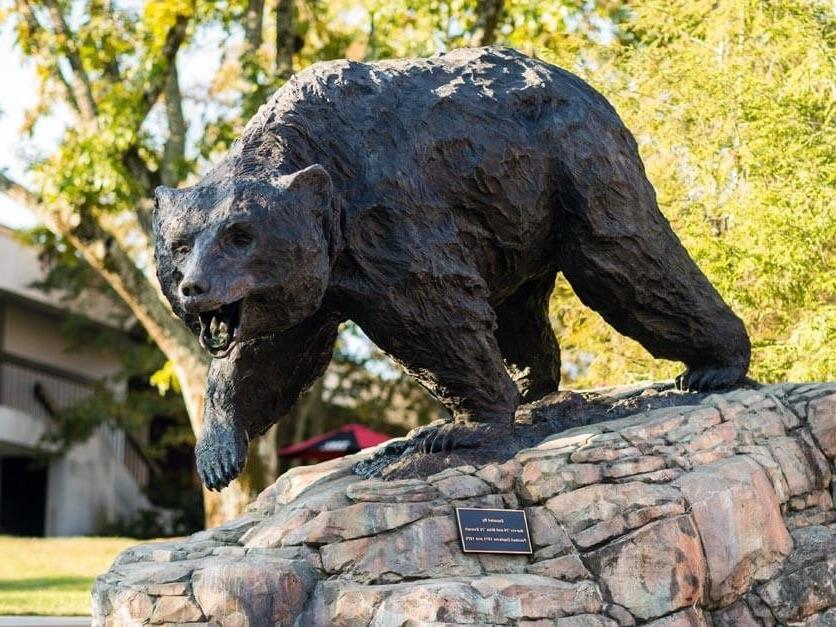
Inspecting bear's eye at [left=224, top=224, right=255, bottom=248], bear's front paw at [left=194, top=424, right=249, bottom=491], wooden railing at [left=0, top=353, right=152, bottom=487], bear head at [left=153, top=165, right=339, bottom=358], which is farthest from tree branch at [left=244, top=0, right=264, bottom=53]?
wooden railing at [left=0, top=353, right=152, bottom=487]

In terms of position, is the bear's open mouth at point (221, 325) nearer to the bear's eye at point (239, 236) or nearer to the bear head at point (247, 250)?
the bear head at point (247, 250)

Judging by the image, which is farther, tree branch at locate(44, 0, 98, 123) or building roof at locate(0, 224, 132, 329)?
building roof at locate(0, 224, 132, 329)

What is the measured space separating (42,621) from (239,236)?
5741 millimetres

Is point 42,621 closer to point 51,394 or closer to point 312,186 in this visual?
point 312,186

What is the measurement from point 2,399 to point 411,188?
1648cm

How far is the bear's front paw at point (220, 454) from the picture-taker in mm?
5617

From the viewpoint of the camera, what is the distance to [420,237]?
5512 millimetres

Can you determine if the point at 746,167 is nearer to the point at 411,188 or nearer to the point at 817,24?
the point at 817,24

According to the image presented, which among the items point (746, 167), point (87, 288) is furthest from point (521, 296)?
point (87, 288)

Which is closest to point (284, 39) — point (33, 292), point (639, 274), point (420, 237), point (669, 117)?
point (669, 117)

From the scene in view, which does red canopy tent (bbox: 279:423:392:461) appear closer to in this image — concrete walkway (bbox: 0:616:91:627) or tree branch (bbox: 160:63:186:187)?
tree branch (bbox: 160:63:186:187)

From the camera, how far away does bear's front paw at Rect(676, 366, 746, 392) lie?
6.50m

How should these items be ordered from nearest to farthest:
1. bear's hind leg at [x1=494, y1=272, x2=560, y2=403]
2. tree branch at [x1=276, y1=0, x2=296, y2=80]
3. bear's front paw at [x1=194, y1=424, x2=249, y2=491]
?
bear's front paw at [x1=194, y1=424, x2=249, y2=491], bear's hind leg at [x1=494, y1=272, x2=560, y2=403], tree branch at [x1=276, y1=0, x2=296, y2=80]

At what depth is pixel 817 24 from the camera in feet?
31.9
